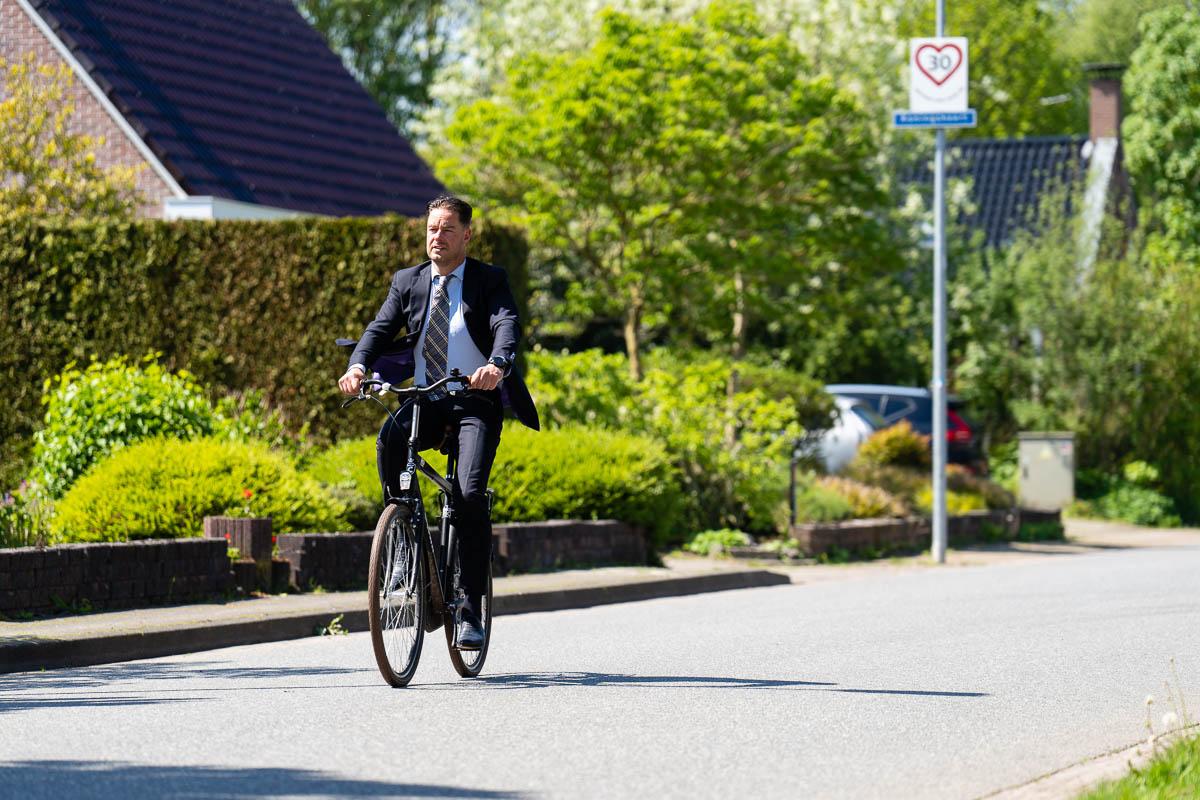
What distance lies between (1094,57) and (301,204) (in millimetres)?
46144

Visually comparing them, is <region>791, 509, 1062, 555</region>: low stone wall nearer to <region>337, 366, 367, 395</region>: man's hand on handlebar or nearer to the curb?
the curb

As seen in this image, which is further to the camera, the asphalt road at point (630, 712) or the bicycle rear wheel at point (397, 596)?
the bicycle rear wheel at point (397, 596)

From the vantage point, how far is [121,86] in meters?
20.9

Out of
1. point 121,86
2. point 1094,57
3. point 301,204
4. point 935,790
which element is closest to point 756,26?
point 301,204

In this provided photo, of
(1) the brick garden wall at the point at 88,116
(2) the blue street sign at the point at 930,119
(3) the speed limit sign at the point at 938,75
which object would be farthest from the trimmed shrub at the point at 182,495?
(3) the speed limit sign at the point at 938,75

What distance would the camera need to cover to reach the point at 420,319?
8.32m

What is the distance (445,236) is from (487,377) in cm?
79

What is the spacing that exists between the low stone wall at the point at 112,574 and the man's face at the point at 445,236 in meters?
3.48

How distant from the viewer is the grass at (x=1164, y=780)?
18.5 feet

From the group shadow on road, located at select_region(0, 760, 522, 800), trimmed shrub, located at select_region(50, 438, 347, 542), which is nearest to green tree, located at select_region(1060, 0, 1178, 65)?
trimmed shrub, located at select_region(50, 438, 347, 542)

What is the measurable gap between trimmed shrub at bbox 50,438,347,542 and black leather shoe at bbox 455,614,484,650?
4383mm

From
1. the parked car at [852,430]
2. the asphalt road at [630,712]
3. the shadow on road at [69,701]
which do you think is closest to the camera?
the asphalt road at [630,712]

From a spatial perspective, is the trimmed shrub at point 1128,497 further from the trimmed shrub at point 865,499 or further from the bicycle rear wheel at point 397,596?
the bicycle rear wheel at point 397,596

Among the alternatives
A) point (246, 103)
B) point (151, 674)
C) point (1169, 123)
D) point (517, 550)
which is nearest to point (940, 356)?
point (517, 550)
